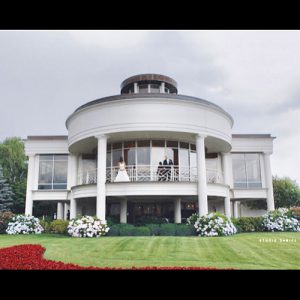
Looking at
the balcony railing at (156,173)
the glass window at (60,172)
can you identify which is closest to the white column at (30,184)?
the glass window at (60,172)

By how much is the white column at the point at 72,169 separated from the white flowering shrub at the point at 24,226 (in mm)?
3100

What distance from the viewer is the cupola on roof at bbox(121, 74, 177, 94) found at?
19812 millimetres

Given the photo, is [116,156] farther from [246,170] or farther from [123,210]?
[246,170]

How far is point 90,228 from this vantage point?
1323cm

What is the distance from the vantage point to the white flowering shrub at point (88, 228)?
13.2 metres

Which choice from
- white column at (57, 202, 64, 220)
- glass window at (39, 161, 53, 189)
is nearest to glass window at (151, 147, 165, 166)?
glass window at (39, 161, 53, 189)

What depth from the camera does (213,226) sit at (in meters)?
12.9

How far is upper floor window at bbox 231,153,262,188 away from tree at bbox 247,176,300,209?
1.42 m

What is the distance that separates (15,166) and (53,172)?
340cm

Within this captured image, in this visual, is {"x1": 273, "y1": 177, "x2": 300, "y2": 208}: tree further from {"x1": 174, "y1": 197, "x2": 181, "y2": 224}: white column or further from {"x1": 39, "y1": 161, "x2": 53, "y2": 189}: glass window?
{"x1": 39, "y1": 161, "x2": 53, "y2": 189}: glass window

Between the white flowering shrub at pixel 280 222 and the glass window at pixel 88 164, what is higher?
the glass window at pixel 88 164

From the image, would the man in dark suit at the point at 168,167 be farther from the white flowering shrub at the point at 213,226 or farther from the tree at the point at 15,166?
the tree at the point at 15,166

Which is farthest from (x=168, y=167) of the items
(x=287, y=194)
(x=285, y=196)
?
(x=285, y=196)
